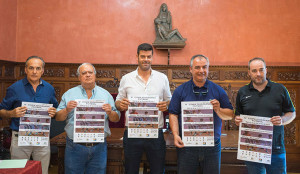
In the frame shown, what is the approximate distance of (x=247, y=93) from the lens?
2016mm

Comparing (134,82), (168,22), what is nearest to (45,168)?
(134,82)

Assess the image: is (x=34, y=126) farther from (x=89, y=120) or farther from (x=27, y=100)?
(x=89, y=120)

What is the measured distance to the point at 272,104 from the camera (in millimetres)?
1938

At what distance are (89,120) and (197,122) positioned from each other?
959 millimetres

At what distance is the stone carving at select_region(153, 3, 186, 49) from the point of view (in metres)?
4.82

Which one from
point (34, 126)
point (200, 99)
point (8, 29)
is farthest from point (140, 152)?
point (8, 29)

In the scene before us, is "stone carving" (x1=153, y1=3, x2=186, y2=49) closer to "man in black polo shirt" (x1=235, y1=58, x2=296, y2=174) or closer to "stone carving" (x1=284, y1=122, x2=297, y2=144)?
"stone carving" (x1=284, y1=122, x2=297, y2=144)

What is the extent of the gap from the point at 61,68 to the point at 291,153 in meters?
5.03

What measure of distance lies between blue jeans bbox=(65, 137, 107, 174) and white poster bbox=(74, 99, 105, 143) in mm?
78

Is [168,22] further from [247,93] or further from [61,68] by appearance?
[247,93]

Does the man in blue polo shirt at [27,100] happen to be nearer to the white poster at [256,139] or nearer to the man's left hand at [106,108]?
the man's left hand at [106,108]

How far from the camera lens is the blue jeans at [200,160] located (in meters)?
1.91

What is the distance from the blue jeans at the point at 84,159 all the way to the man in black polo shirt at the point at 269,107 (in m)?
1.25

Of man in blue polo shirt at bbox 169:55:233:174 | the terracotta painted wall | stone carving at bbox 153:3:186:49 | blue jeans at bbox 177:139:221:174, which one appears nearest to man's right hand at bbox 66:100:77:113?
man in blue polo shirt at bbox 169:55:233:174
